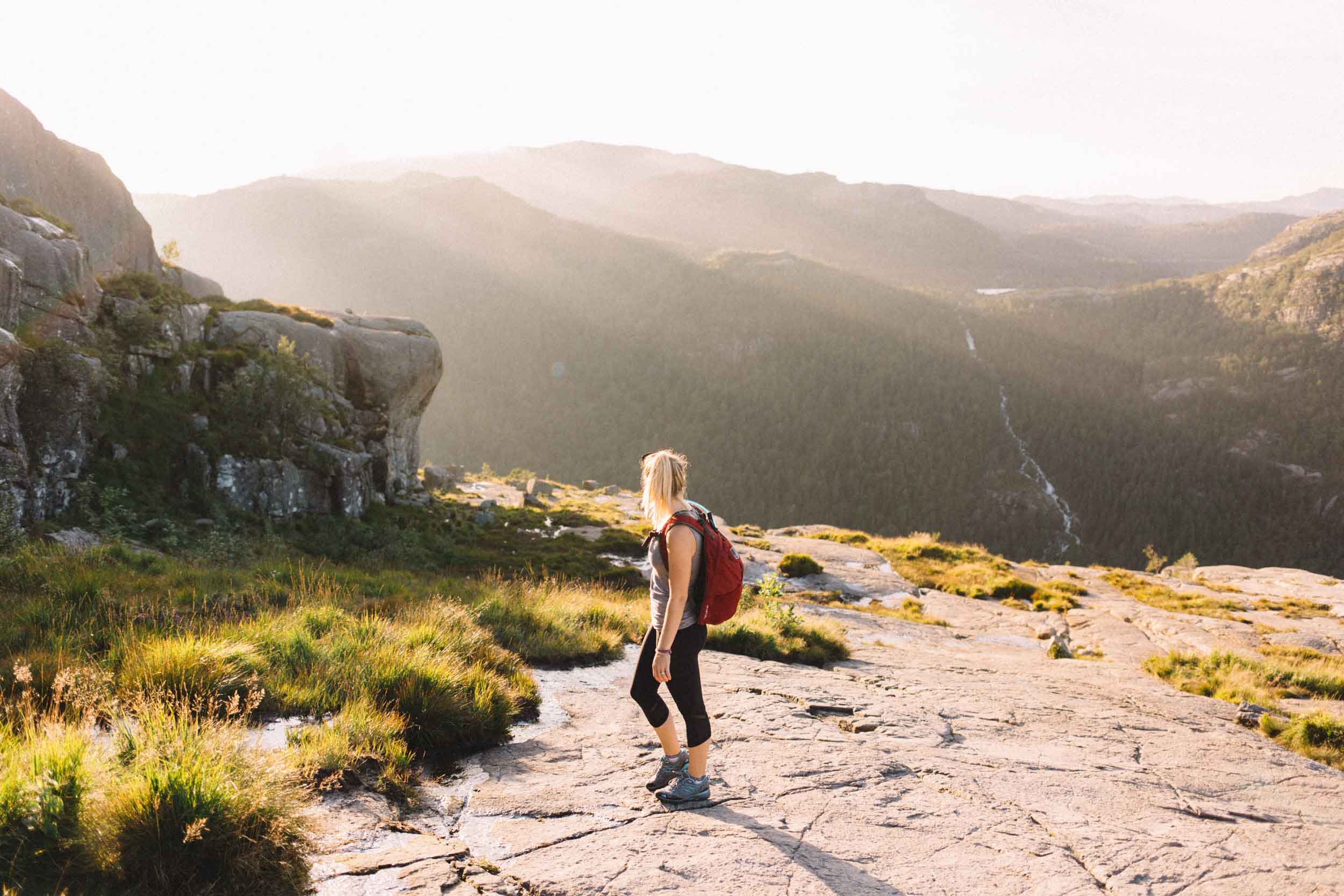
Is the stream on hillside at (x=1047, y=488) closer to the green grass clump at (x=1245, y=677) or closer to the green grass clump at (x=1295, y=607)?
the green grass clump at (x=1295, y=607)

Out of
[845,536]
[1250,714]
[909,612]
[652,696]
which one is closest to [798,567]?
[909,612]

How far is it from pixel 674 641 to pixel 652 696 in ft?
1.63

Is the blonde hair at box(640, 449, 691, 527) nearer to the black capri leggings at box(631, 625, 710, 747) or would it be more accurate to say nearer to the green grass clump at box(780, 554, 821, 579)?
the black capri leggings at box(631, 625, 710, 747)

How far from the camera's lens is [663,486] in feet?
16.0

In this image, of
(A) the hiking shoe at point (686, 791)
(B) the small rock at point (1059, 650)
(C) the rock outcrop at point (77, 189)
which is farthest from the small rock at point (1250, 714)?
(C) the rock outcrop at point (77, 189)

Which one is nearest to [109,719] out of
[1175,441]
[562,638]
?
[562,638]

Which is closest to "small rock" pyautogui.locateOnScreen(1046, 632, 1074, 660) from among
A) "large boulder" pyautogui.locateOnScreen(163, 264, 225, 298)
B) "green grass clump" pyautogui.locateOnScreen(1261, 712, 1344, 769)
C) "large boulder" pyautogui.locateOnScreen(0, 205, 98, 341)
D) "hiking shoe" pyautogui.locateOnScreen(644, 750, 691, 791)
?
"green grass clump" pyautogui.locateOnScreen(1261, 712, 1344, 769)

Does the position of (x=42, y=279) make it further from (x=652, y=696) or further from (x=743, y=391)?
(x=743, y=391)

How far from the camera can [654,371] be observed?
162375mm

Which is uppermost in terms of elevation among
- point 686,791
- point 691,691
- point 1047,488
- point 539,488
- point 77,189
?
point 77,189

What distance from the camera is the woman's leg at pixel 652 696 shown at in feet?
16.5

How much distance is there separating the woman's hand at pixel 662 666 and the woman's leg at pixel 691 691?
131 mm

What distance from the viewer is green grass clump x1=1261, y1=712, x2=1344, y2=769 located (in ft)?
24.8

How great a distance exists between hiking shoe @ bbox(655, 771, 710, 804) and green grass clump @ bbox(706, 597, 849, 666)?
17.1 ft
